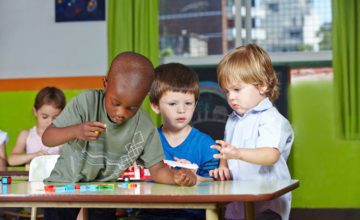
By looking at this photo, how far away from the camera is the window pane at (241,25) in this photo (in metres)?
5.15

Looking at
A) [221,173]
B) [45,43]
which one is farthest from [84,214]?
[45,43]

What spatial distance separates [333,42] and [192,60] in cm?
105

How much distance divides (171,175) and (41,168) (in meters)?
0.70

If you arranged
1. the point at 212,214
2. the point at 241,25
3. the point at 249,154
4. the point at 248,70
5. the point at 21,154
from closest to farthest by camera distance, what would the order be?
the point at 212,214 < the point at 249,154 < the point at 248,70 < the point at 21,154 < the point at 241,25

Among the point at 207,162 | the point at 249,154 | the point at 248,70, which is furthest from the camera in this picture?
the point at 207,162

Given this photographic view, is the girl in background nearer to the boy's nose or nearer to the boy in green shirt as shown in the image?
the boy's nose

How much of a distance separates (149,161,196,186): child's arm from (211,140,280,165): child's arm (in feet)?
0.37

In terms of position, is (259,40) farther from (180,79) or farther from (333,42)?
(180,79)

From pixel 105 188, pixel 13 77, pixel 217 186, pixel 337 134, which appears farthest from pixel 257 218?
pixel 13 77

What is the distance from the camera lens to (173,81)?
2.68m

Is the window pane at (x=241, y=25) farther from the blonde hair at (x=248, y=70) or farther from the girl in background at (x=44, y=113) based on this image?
the blonde hair at (x=248, y=70)

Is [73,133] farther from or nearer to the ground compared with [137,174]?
farther from the ground

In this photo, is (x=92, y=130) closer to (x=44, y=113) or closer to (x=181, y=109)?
(x=181, y=109)

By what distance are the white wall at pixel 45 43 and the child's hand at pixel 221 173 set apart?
2.88m
